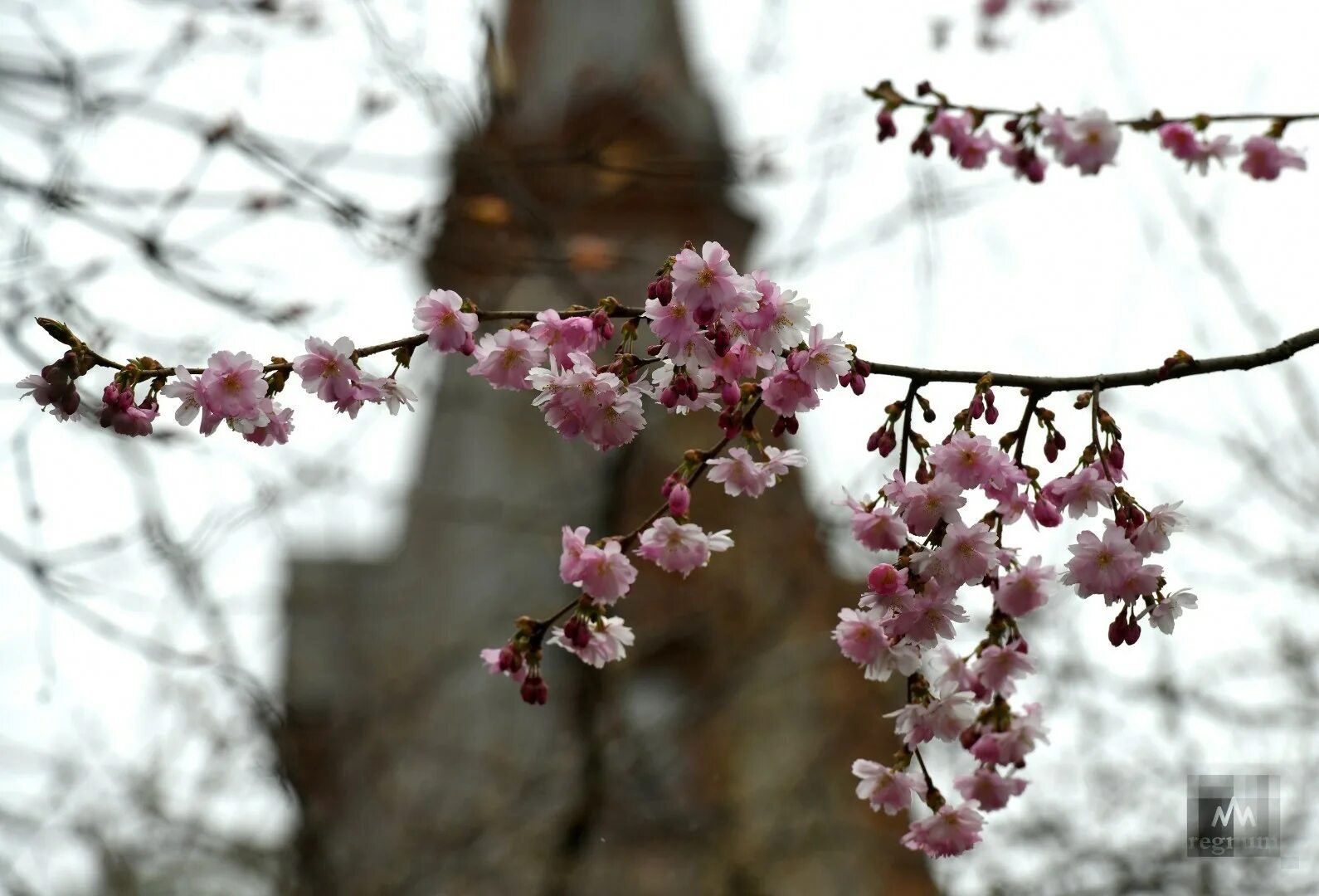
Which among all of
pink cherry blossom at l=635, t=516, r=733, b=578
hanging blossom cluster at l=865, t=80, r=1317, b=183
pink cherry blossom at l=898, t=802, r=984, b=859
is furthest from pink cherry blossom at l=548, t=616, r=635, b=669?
hanging blossom cluster at l=865, t=80, r=1317, b=183

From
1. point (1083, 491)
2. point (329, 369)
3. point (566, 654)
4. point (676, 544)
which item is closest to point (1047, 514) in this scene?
point (1083, 491)

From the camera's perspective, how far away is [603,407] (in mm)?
1716

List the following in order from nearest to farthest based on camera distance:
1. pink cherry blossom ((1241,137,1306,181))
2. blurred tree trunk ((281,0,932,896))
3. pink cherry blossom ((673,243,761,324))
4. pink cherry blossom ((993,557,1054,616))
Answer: pink cherry blossom ((673,243,761,324)), pink cherry blossom ((993,557,1054,616)), pink cherry blossom ((1241,137,1306,181)), blurred tree trunk ((281,0,932,896))

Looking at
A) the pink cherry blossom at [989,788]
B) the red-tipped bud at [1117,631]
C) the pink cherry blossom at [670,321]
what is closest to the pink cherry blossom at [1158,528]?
the red-tipped bud at [1117,631]

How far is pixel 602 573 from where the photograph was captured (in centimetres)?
170

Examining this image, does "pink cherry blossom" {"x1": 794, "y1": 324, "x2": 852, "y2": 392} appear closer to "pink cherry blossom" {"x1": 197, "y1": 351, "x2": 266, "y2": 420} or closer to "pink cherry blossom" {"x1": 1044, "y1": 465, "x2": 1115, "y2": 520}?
"pink cherry blossom" {"x1": 1044, "y1": 465, "x2": 1115, "y2": 520}

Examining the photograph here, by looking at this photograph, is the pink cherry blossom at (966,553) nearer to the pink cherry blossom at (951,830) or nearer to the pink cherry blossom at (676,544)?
the pink cherry blossom at (676,544)

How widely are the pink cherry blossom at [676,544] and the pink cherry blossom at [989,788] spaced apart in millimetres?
632

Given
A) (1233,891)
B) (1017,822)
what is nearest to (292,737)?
(1017,822)

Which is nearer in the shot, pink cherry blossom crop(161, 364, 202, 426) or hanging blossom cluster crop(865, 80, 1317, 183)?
pink cherry blossom crop(161, 364, 202, 426)

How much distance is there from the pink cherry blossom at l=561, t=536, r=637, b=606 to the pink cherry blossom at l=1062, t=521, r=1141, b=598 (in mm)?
617

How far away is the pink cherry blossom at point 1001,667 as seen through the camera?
188 cm

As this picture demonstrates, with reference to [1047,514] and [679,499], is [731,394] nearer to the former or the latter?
[679,499]

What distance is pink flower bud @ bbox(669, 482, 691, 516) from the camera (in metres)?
1.72
